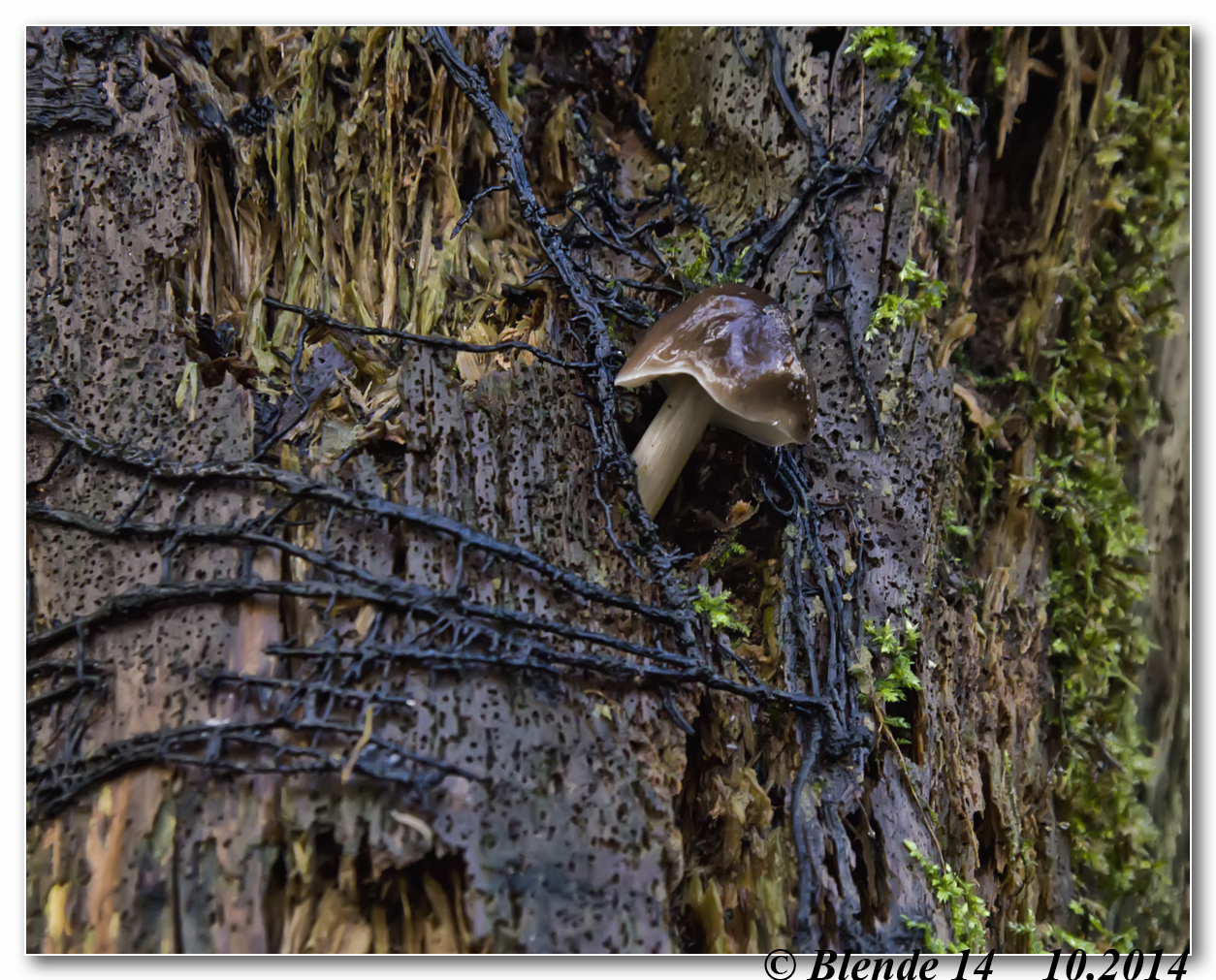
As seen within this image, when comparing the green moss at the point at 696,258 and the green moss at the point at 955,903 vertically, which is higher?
the green moss at the point at 696,258

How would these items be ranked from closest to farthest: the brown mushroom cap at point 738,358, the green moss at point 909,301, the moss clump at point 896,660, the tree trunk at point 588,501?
the tree trunk at point 588,501
the brown mushroom cap at point 738,358
the moss clump at point 896,660
the green moss at point 909,301

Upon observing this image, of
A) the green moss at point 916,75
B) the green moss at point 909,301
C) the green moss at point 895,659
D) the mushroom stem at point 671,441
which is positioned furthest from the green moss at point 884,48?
the green moss at point 895,659

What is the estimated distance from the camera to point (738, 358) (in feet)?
4.82

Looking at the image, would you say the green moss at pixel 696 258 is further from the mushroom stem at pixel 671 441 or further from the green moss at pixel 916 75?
the green moss at pixel 916 75

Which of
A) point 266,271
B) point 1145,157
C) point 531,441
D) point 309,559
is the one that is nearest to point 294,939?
point 309,559

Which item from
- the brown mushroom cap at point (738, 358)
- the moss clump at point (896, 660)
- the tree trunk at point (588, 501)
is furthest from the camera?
the moss clump at point (896, 660)

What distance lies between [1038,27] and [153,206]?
2.26 m

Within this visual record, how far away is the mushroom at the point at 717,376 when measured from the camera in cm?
146

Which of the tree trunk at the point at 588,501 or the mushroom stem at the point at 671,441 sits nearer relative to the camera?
the tree trunk at the point at 588,501

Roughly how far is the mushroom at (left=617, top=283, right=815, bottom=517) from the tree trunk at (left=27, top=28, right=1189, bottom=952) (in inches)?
3.9

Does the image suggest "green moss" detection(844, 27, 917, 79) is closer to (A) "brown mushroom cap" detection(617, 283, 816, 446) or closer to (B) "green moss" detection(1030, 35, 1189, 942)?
(B) "green moss" detection(1030, 35, 1189, 942)

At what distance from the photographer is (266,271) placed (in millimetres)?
1653

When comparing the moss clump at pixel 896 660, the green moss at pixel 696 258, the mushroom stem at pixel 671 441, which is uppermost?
the green moss at pixel 696 258

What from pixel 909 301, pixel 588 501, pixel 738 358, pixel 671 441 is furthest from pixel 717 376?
pixel 909 301
